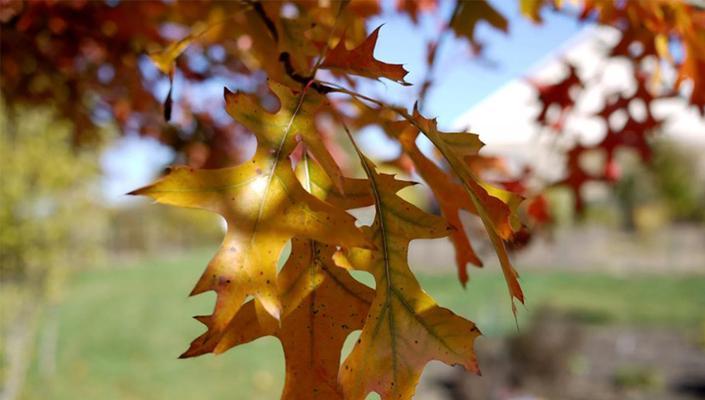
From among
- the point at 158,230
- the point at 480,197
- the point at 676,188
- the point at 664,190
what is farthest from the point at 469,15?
the point at 158,230

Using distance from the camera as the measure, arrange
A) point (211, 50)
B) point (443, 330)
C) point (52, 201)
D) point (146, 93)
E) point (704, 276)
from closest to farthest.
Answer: point (443, 330)
point (146, 93)
point (211, 50)
point (52, 201)
point (704, 276)

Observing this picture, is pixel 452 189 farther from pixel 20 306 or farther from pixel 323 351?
A: pixel 20 306

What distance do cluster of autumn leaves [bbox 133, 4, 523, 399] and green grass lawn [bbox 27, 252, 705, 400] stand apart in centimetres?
279

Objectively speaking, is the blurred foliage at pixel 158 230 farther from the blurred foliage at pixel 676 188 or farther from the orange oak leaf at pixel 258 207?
the orange oak leaf at pixel 258 207

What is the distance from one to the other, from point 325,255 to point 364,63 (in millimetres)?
142

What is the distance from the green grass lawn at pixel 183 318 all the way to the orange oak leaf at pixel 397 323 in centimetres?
279

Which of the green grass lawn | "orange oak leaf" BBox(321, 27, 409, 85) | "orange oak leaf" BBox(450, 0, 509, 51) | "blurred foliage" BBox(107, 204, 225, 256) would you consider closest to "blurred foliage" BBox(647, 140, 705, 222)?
the green grass lawn

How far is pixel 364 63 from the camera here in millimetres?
517

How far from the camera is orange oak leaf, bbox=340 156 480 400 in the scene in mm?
474

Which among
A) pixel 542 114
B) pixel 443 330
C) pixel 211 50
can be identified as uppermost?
pixel 542 114

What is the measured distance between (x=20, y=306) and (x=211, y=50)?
15.1 ft

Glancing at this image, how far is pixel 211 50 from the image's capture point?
1974 mm

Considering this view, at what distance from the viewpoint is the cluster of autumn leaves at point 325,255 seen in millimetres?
469

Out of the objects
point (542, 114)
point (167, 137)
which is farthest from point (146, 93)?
point (542, 114)
